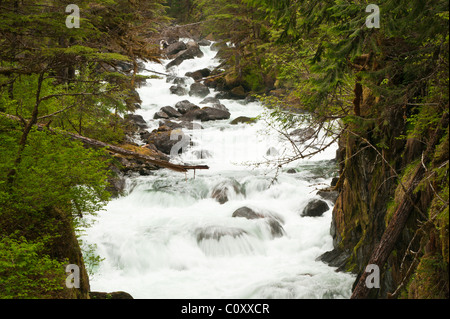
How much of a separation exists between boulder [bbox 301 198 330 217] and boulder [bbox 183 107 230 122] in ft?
41.6

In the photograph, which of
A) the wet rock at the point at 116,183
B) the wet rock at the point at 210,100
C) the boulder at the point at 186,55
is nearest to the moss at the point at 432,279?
the wet rock at the point at 116,183

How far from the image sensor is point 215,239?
10.8 meters

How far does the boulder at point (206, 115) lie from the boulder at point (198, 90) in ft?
14.3

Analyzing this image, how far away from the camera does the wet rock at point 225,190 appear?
552 inches

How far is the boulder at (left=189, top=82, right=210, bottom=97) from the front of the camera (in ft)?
94.4

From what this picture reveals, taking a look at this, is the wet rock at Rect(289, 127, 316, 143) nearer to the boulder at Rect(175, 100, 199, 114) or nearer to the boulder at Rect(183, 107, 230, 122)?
the boulder at Rect(183, 107, 230, 122)

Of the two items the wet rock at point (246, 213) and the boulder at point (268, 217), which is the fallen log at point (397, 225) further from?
the wet rock at point (246, 213)

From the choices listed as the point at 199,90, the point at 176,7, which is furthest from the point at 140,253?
the point at 176,7

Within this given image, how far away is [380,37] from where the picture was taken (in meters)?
6.36

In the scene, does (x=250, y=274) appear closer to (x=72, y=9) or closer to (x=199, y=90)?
(x=72, y=9)

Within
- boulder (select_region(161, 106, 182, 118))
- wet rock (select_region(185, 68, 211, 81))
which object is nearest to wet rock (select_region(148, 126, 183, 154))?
boulder (select_region(161, 106, 182, 118))

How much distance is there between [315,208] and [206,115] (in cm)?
1312
